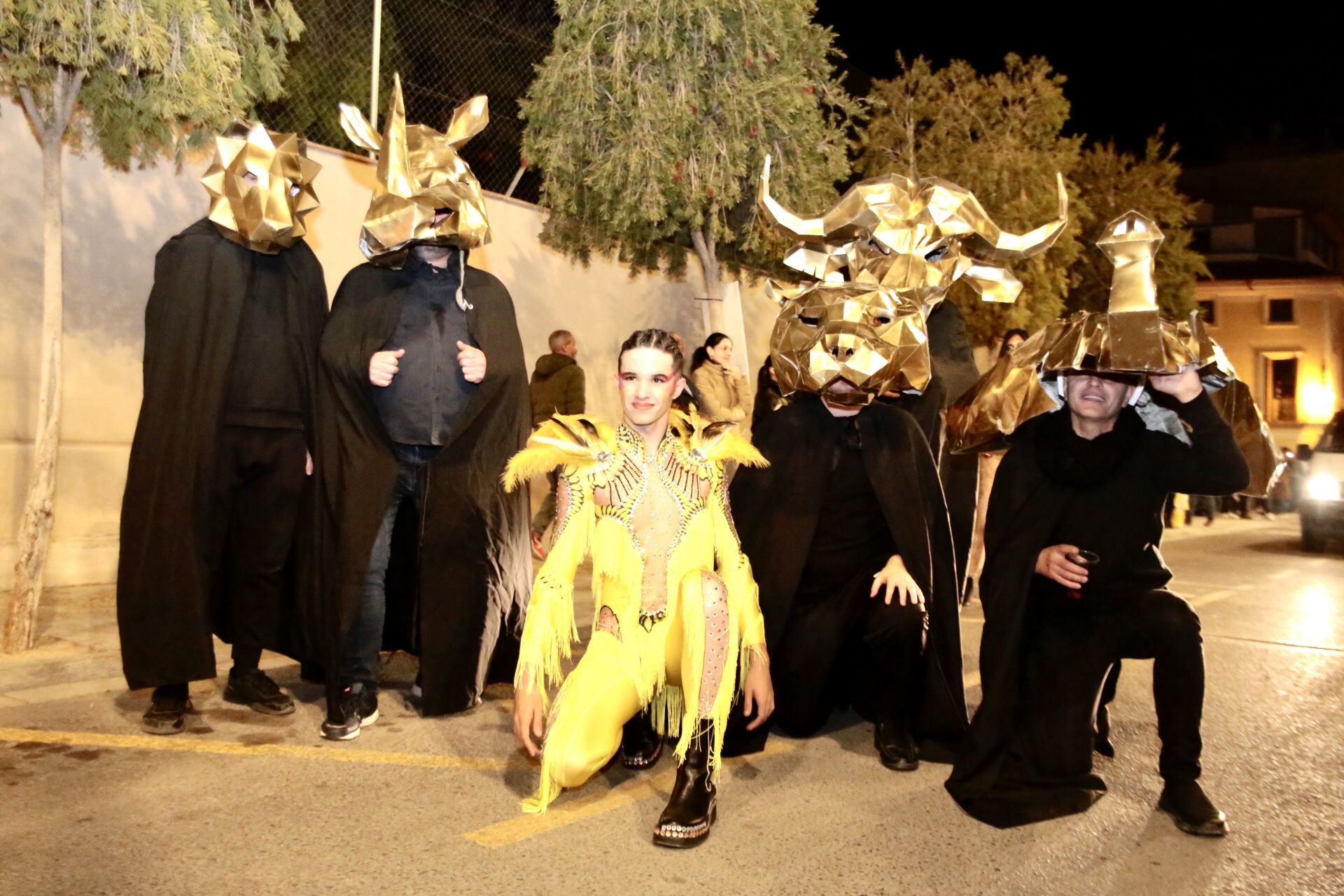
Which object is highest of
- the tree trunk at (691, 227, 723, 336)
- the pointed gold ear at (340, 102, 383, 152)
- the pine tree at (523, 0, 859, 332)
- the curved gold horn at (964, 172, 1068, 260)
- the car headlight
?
the pine tree at (523, 0, 859, 332)

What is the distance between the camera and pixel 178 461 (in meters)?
5.05

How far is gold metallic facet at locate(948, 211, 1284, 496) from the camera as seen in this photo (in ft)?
13.3

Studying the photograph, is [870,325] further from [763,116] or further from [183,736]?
[763,116]

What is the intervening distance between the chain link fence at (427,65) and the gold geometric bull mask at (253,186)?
179 inches

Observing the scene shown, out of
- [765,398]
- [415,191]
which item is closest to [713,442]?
[415,191]

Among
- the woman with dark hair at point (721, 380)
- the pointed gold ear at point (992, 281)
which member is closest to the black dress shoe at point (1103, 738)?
the pointed gold ear at point (992, 281)

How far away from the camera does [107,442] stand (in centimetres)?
892

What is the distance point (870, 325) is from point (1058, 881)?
211 cm

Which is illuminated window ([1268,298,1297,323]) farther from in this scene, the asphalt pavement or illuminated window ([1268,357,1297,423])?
the asphalt pavement

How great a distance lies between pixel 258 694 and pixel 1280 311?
45908 millimetres

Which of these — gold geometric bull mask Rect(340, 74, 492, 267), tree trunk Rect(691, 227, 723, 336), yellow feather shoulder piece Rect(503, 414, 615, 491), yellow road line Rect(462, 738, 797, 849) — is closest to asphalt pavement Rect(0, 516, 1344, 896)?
yellow road line Rect(462, 738, 797, 849)

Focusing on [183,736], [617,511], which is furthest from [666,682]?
[183,736]

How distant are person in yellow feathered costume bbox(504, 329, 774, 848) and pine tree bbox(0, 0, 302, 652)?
12.1ft

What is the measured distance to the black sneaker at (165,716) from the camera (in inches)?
197
